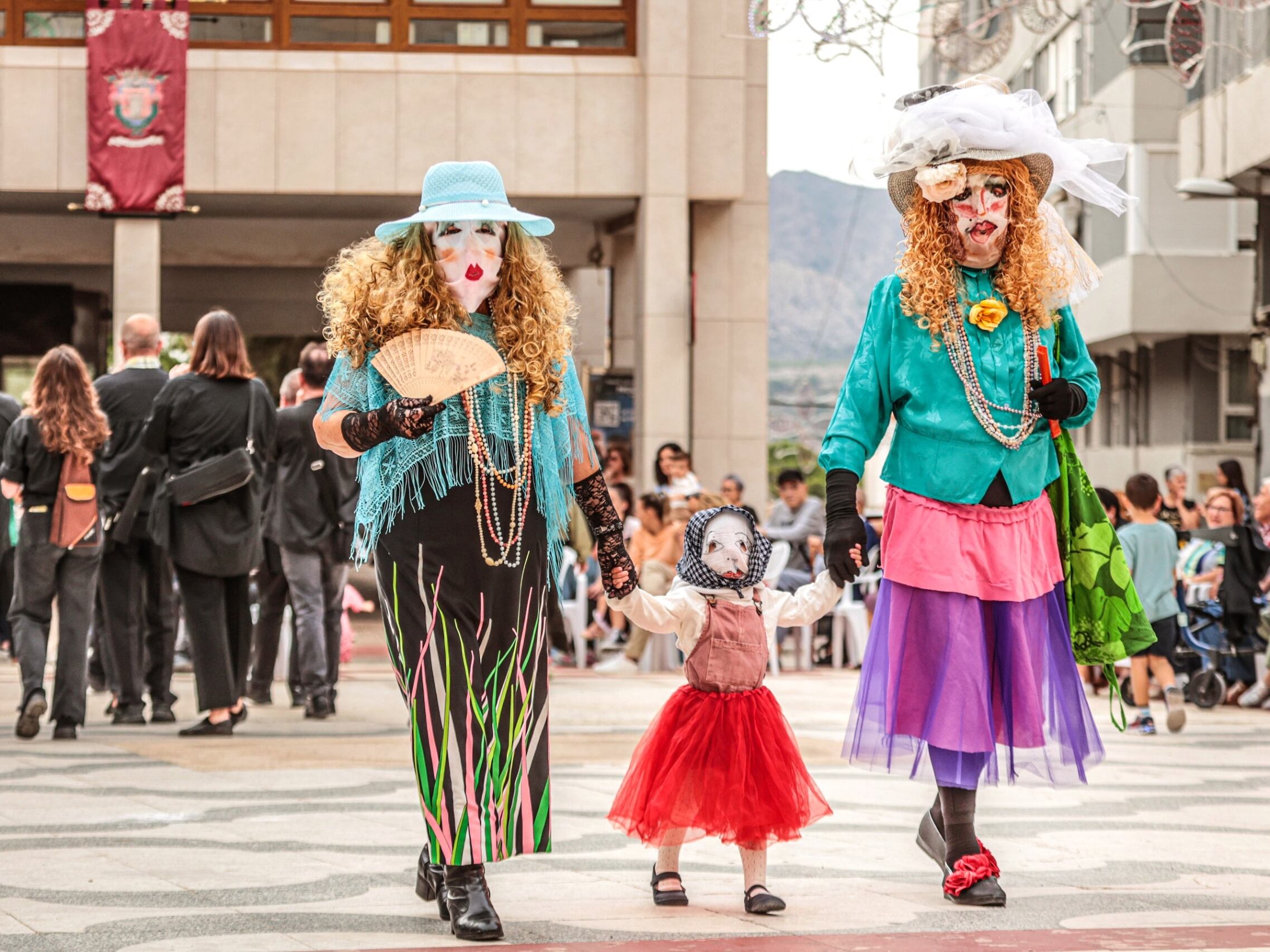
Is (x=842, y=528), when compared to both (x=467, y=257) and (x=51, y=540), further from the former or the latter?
(x=51, y=540)

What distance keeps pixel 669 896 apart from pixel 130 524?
222 inches

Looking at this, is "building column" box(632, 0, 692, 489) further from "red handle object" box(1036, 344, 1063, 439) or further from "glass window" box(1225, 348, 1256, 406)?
"red handle object" box(1036, 344, 1063, 439)

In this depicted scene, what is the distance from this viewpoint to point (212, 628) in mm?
9836

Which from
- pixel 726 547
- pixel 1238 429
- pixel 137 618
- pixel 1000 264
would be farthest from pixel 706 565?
pixel 1238 429

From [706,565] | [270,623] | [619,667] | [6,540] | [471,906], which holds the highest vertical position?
[706,565]

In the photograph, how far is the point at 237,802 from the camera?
7441mm

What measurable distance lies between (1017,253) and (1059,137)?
41cm

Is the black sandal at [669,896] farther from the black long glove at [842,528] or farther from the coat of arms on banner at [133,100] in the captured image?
the coat of arms on banner at [133,100]

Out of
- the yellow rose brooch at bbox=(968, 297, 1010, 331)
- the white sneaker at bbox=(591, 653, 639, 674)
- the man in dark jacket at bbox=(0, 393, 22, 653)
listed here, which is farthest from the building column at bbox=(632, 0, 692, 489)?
the yellow rose brooch at bbox=(968, 297, 1010, 331)

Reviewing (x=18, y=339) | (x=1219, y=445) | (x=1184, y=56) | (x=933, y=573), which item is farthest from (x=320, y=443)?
(x=1219, y=445)

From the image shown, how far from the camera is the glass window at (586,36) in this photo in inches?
839

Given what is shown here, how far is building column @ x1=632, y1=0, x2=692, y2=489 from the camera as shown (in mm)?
20875

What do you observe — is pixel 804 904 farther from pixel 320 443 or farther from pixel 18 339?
pixel 18 339

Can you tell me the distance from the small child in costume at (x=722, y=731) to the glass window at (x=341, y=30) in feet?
53.6
